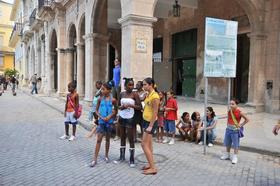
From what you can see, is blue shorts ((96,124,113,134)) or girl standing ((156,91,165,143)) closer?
blue shorts ((96,124,113,134))

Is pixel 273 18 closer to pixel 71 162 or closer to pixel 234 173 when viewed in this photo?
pixel 234 173

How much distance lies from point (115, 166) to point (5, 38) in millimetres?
72879

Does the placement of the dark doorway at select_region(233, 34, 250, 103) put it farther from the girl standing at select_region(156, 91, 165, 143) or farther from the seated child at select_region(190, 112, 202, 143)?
the girl standing at select_region(156, 91, 165, 143)

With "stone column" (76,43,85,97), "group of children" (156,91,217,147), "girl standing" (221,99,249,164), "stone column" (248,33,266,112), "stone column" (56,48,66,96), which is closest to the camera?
"girl standing" (221,99,249,164)

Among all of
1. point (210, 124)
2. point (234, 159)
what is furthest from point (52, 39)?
point (234, 159)

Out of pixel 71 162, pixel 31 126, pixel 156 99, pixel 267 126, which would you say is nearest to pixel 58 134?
pixel 31 126

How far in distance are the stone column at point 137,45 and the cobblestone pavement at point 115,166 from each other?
2.70 meters

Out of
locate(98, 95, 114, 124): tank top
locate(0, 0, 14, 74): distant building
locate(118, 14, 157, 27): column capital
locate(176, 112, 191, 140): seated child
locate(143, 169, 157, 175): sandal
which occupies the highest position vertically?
locate(0, 0, 14, 74): distant building

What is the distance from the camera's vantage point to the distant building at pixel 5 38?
228ft

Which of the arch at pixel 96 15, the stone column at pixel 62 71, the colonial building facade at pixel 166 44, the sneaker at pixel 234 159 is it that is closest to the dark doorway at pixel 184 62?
the colonial building facade at pixel 166 44

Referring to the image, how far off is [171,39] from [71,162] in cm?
1483

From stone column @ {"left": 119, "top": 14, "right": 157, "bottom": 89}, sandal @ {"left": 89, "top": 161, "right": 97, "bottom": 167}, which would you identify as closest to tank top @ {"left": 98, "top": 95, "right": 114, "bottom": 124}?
sandal @ {"left": 89, "top": 161, "right": 97, "bottom": 167}

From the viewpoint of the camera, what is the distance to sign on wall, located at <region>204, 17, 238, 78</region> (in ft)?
21.1

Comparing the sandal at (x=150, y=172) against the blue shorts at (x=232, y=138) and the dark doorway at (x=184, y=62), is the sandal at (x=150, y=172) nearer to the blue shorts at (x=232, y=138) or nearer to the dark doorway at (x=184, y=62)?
the blue shorts at (x=232, y=138)
